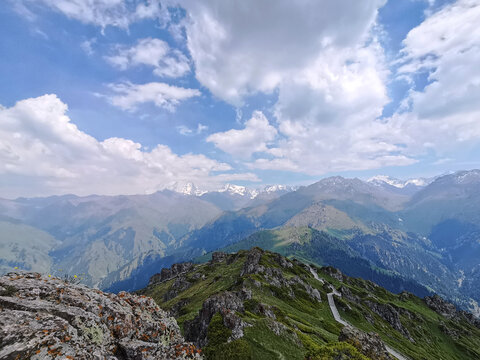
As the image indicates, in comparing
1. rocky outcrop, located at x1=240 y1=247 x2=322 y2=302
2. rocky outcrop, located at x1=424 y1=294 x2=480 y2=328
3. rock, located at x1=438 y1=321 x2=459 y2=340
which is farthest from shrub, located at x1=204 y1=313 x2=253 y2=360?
rocky outcrop, located at x1=424 y1=294 x2=480 y2=328

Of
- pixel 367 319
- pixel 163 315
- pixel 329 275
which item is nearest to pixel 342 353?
pixel 163 315

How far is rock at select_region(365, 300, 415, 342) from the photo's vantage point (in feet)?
354

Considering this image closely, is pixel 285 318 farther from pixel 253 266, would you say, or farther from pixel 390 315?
pixel 390 315

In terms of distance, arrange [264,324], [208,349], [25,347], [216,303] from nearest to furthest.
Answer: [25,347] < [208,349] < [264,324] < [216,303]

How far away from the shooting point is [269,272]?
94.1m

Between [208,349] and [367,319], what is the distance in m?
98.8

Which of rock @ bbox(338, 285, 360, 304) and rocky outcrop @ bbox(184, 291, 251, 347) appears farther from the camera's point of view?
rock @ bbox(338, 285, 360, 304)

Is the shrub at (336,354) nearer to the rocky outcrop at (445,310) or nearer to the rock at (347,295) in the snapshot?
the rock at (347,295)

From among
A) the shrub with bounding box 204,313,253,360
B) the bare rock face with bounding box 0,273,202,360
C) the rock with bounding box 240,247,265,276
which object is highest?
the bare rock face with bounding box 0,273,202,360

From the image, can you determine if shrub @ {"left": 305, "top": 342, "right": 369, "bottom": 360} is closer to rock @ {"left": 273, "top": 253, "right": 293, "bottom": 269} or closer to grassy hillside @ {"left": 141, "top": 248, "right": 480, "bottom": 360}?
grassy hillside @ {"left": 141, "top": 248, "right": 480, "bottom": 360}

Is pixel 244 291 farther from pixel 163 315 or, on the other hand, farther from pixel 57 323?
pixel 57 323

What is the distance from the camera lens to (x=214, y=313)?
34.8 metres

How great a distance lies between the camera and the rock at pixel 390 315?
108 meters

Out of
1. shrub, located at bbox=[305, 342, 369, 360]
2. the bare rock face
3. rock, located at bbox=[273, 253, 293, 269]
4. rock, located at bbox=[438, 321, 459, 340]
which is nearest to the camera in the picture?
the bare rock face
